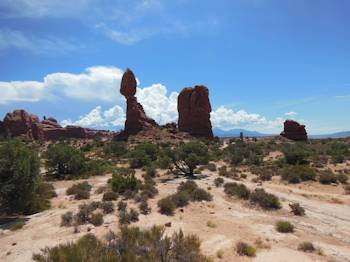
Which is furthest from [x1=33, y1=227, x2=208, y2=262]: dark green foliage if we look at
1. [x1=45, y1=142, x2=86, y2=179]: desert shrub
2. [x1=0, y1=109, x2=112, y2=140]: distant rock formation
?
[x1=0, y1=109, x2=112, y2=140]: distant rock formation

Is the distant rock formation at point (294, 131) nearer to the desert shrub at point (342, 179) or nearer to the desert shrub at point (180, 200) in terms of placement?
the desert shrub at point (342, 179)

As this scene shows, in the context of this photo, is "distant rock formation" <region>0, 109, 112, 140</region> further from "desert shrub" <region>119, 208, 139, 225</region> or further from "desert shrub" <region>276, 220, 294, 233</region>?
"desert shrub" <region>276, 220, 294, 233</region>

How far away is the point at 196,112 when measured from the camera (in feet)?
190

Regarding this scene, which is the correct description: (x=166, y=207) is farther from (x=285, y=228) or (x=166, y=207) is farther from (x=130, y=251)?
(x=130, y=251)

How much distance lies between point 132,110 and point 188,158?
1378 inches

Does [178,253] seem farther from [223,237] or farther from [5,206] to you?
[5,206]

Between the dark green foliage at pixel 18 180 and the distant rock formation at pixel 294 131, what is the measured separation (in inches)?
2208

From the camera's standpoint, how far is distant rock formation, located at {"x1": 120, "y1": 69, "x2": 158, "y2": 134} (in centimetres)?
5532

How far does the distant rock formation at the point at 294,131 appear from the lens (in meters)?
60.9

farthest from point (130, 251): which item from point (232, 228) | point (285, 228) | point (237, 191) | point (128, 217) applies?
point (237, 191)

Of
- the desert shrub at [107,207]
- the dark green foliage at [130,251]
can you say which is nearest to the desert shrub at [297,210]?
the dark green foliage at [130,251]

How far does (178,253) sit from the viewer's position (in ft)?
24.9

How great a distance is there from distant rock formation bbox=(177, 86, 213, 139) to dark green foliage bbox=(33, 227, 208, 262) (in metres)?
49.2

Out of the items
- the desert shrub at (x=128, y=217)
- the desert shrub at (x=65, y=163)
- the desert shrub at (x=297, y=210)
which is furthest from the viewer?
the desert shrub at (x=65, y=163)
